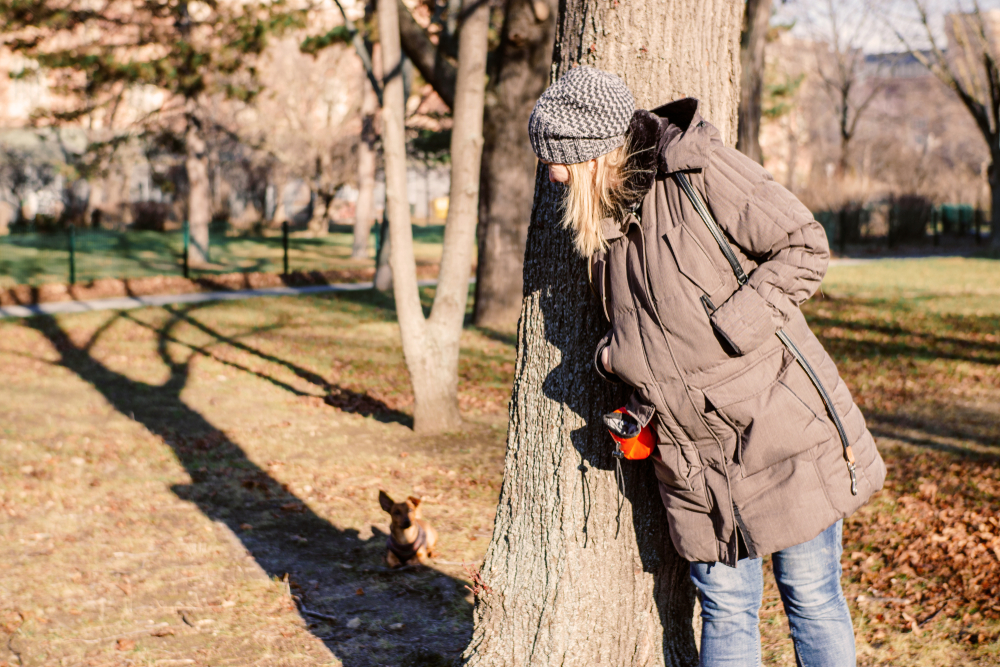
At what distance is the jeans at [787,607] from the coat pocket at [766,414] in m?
0.28

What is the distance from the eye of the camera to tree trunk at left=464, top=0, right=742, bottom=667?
102 inches

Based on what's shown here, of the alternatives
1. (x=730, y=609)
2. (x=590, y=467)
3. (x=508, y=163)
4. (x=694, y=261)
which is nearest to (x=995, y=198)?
(x=508, y=163)

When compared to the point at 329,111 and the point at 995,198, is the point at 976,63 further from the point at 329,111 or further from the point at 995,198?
the point at 329,111

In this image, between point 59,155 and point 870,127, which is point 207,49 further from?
point 870,127

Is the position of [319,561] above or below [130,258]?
below

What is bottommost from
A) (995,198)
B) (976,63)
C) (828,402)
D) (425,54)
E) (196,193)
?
(828,402)

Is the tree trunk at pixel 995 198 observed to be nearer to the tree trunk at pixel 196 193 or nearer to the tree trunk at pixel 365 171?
the tree trunk at pixel 365 171

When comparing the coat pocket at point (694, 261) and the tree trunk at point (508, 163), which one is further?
the tree trunk at point (508, 163)

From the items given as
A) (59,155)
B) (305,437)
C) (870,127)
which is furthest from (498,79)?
(870,127)

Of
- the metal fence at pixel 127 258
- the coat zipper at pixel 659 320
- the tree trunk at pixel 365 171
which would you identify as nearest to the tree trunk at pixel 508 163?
the metal fence at pixel 127 258

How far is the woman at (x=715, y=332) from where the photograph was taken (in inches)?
82.0

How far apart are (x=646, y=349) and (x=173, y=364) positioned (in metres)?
8.53

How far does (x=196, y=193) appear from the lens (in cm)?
2039

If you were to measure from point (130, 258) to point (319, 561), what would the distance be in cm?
1378
